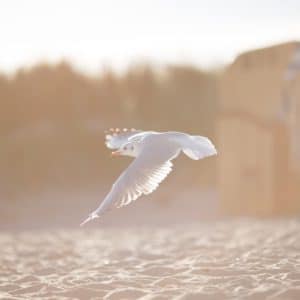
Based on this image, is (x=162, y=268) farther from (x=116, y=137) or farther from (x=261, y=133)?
(x=261, y=133)

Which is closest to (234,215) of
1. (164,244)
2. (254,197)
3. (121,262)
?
(254,197)

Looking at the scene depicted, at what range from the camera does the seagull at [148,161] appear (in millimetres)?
3758

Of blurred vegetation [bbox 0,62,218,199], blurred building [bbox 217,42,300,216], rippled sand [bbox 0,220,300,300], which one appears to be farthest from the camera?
blurred vegetation [bbox 0,62,218,199]

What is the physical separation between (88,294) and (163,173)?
82cm

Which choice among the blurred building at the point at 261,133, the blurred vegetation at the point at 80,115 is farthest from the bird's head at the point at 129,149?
the blurred vegetation at the point at 80,115

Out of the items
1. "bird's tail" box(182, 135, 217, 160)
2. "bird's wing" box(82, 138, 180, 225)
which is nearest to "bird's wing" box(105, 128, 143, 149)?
"bird's tail" box(182, 135, 217, 160)

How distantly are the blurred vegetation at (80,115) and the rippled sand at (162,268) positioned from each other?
334 inches

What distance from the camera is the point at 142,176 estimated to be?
4012 mm

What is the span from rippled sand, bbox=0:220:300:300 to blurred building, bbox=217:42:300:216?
2961mm

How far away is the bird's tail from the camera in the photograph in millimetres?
4348

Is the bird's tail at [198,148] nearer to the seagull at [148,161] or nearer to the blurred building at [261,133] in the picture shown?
the seagull at [148,161]

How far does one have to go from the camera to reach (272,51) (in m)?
10.4

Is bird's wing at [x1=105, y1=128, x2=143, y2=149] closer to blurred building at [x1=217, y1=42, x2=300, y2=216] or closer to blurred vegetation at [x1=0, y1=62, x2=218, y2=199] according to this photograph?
blurred building at [x1=217, y1=42, x2=300, y2=216]

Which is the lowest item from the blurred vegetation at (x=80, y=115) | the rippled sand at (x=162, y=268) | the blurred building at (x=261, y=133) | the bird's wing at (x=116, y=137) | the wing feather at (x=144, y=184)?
the rippled sand at (x=162, y=268)
